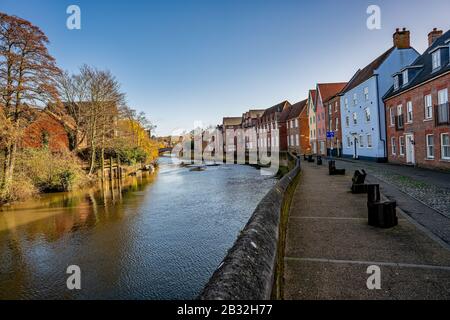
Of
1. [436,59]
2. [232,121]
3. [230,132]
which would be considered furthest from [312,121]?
[232,121]

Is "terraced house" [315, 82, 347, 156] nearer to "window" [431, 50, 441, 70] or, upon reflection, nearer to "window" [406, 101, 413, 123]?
"window" [406, 101, 413, 123]

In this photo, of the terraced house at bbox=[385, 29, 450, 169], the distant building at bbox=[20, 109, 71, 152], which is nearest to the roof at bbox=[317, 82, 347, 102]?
the terraced house at bbox=[385, 29, 450, 169]

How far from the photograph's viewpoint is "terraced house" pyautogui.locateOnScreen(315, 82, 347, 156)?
133 feet

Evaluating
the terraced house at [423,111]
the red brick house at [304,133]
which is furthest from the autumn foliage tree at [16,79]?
the red brick house at [304,133]

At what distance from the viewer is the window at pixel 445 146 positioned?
53.7 feet

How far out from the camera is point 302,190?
1242 centimetres

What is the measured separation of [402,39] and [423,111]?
10.3 meters

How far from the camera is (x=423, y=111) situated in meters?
18.5

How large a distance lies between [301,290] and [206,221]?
332 inches

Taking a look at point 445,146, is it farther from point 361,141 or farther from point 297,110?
point 297,110

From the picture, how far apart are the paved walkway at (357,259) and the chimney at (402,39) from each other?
23981 mm

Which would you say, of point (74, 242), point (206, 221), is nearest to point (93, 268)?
point (74, 242)

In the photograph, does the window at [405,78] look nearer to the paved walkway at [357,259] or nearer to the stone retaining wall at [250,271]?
the paved walkway at [357,259]
